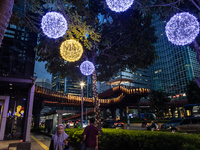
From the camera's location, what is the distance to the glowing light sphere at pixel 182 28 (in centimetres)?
557

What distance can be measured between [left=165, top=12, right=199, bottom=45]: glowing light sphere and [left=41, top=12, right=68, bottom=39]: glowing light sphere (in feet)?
15.1

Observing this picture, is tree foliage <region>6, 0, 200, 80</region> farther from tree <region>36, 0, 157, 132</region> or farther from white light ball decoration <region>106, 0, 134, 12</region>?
white light ball decoration <region>106, 0, 134, 12</region>

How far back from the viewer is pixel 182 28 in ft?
18.8

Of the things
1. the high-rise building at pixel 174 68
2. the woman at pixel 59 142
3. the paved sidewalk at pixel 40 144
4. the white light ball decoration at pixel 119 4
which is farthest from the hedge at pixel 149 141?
the high-rise building at pixel 174 68

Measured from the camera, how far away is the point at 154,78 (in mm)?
94562

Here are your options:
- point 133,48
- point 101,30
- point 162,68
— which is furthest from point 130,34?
point 162,68

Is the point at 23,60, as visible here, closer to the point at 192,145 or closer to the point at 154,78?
the point at 192,145

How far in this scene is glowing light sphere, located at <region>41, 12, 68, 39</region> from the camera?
5.45m

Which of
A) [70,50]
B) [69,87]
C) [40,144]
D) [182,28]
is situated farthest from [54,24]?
[69,87]

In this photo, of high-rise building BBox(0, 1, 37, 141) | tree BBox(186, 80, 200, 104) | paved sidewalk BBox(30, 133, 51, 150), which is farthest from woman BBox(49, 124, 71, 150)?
tree BBox(186, 80, 200, 104)

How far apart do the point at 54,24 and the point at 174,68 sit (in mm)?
86086

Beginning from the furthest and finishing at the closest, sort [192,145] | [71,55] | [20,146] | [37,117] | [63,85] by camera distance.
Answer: [63,85], [37,117], [71,55], [20,146], [192,145]

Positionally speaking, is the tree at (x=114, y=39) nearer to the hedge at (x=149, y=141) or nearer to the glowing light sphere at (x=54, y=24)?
the hedge at (x=149, y=141)

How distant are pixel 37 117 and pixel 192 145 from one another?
34.9 meters
